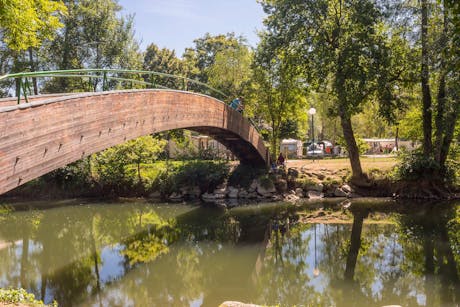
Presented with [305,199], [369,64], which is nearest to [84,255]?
[305,199]

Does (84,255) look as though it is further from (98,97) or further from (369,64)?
(369,64)

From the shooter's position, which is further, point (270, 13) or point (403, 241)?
point (270, 13)

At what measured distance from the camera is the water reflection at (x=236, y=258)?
838 cm

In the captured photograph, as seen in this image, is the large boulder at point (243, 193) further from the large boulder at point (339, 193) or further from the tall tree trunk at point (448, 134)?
the tall tree trunk at point (448, 134)

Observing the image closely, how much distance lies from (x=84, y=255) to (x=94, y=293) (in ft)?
11.5

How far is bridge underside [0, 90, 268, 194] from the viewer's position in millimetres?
6223

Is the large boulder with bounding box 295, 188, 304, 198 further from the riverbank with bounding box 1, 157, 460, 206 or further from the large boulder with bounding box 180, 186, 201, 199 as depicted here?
the large boulder with bounding box 180, 186, 201, 199

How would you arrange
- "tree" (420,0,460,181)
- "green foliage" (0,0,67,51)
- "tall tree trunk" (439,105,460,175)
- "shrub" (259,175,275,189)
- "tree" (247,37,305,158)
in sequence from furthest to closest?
1. "tree" (247,37,305,158)
2. "shrub" (259,175,275,189)
3. "tall tree trunk" (439,105,460,175)
4. "tree" (420,0,460,181)
5. "green foliage" (0,0,67,51)

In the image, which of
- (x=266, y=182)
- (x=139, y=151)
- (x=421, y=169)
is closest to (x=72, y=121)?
(x=266, y=182)

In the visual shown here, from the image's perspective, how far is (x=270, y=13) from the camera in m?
21.1

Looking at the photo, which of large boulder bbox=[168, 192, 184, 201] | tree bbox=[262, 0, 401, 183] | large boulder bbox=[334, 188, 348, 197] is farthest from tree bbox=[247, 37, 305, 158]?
large boulder bbox=[168, 192, 184, 201]

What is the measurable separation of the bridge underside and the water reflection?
3184 millimetres

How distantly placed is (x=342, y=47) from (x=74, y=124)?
13.7 meters

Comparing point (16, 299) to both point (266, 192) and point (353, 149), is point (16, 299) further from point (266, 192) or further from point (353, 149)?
point (353, 149)
